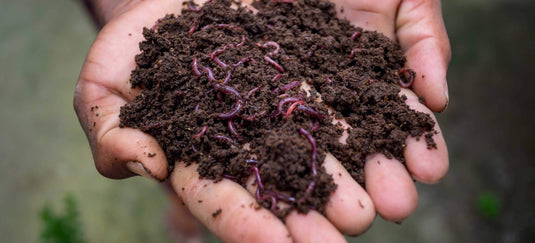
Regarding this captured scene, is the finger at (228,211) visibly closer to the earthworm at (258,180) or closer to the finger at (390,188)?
the earthworm at (258,180)

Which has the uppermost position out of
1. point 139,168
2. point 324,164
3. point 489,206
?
point 139,168

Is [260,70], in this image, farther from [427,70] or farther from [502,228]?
[502,228]

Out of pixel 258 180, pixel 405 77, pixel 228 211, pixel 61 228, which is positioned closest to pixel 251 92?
pixel 258 180

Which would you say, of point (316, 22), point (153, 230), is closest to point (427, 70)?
point (316, 22)

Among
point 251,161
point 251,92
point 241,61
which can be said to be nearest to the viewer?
point 251,161

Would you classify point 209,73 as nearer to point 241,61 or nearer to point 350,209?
point 241,61

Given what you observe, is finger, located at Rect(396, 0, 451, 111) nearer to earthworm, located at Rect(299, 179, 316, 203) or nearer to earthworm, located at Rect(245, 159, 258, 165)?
earthworm, located at Rect(299, 179, 316, 203)
